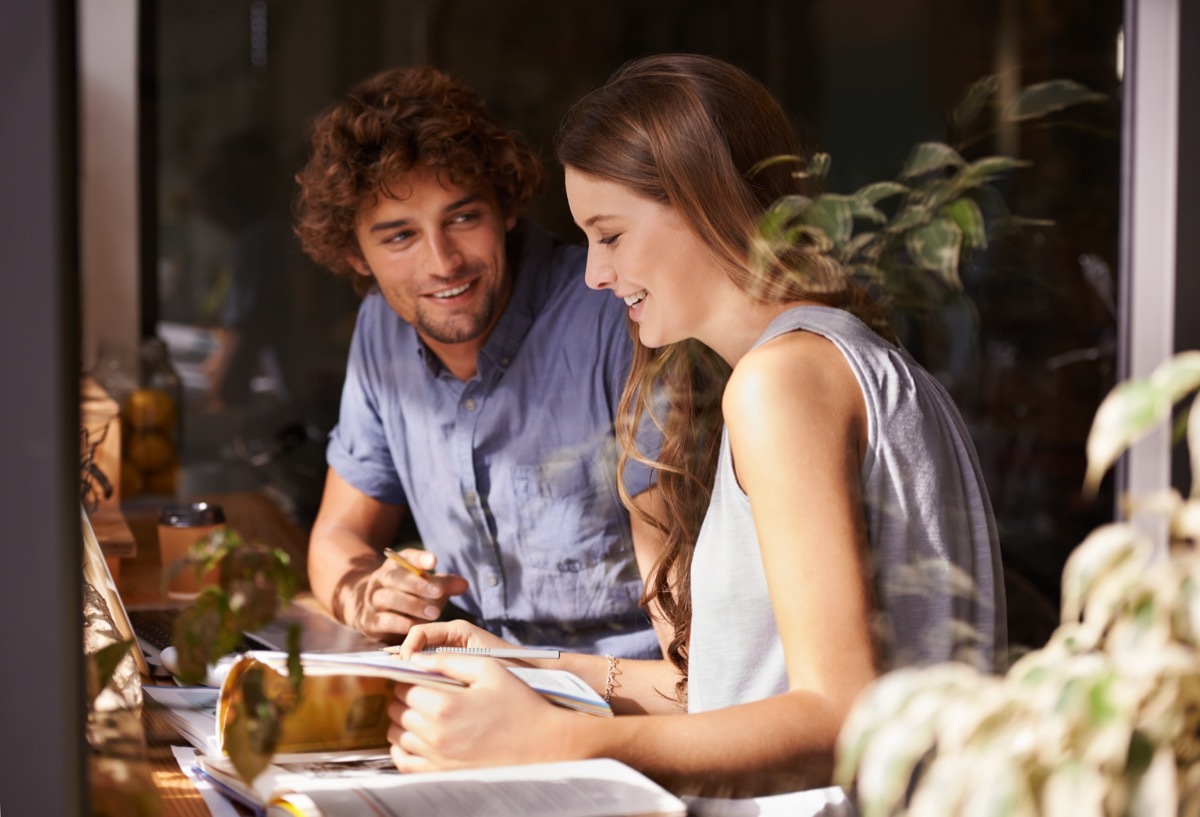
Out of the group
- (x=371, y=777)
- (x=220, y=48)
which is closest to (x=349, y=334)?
(x=371, y=777)

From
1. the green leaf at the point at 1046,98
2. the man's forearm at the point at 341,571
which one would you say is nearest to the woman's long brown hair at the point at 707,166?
the man's forearm at the point at 341,571

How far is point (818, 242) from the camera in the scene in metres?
1.57

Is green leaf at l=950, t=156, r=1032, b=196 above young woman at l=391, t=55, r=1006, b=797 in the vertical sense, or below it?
above

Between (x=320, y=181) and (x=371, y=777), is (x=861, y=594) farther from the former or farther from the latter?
(x=320, y=181)

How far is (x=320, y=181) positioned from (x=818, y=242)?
3.19 feet

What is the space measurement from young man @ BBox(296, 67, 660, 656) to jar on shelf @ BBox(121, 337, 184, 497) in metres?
0.34

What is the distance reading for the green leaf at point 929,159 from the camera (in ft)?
6.42

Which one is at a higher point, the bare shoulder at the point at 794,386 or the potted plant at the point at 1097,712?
the bare shoulder at the point at 794,386

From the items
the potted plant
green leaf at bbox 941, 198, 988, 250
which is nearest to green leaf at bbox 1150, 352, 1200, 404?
the potted plant

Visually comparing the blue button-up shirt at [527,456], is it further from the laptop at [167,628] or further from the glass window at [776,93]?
the laptop at [167,628]

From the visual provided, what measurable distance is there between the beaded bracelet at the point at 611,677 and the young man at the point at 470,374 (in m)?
0.10

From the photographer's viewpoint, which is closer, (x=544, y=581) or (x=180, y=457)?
(x=544, y=581)

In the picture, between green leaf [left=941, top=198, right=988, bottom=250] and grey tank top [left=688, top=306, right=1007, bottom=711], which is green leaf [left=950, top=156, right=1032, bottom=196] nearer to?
green leaf [left=941, top=198, right=988, bottom=250]

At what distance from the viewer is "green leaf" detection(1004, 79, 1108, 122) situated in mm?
2176
